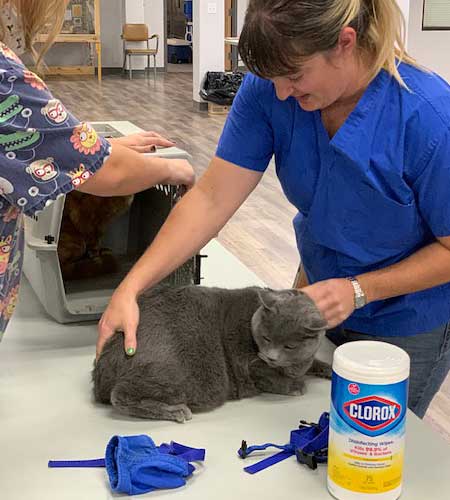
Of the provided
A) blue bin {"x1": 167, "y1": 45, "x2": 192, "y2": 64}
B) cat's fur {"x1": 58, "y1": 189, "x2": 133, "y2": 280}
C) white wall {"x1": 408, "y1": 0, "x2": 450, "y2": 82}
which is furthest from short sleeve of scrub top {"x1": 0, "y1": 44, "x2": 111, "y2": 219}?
blue bin {"x1": 167, "y1": 45, "x2": 192, "y2": 64}

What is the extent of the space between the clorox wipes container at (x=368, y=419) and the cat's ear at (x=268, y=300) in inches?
8.2

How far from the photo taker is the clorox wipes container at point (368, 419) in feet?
2.56

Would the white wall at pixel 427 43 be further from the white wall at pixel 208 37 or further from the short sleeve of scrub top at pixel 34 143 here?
the short sleeve of scrub top at pixel 34 143

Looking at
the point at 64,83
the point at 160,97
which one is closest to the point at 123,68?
the point at 64,83

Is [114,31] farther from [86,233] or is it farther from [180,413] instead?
[180,413]

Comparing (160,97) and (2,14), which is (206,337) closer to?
(2,14)

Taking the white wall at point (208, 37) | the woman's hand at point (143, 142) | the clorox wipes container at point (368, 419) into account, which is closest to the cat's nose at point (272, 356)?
the clorox wipes container at point (368, 419)

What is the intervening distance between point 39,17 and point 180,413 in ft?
1.86

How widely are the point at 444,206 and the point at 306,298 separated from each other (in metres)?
0.23

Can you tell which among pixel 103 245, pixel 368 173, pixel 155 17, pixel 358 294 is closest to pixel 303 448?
pixel 358 294

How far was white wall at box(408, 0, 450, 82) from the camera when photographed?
672 centimetres

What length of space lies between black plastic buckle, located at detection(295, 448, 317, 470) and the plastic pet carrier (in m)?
0.51

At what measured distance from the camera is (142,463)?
897 millimetres

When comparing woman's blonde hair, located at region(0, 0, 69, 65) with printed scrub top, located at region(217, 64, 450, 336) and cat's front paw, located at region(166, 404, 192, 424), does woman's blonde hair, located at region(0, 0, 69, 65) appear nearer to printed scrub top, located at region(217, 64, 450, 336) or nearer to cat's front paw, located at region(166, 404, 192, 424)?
printed scrub top, located at region(217, 64, 450, 336)
